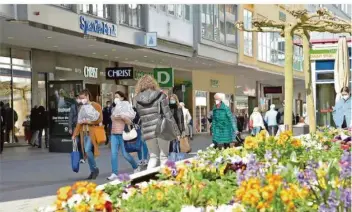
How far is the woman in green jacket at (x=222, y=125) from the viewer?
16375 millimetres

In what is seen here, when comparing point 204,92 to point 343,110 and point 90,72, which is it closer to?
point 90,72

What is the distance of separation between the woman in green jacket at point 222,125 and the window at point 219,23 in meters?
24.3

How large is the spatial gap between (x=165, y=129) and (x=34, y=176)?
15.0 feet

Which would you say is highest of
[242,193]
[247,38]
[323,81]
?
[247,38]

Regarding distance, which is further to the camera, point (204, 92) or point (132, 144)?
point (204, 92)

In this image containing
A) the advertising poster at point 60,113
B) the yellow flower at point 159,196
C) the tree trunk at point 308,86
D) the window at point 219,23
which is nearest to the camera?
the yellow flower at point 159,196

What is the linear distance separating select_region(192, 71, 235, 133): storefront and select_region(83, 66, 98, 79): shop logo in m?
12.7

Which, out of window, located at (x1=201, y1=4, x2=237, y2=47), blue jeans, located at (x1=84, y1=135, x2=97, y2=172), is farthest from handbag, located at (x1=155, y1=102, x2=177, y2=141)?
window, located at (x1=201, y1=4, x2=237, y2=47)

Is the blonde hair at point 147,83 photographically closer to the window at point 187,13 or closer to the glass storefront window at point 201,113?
the window at point 187,13

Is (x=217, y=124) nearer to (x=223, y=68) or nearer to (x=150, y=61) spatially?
(x=150, y=61)

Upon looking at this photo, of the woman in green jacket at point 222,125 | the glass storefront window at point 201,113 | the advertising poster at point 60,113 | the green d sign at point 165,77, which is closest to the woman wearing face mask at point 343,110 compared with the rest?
the woman in green jacket at point 222,125

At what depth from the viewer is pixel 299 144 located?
887cm

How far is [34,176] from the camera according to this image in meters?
15.5

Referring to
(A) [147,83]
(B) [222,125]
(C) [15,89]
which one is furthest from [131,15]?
(A) [147,83]
